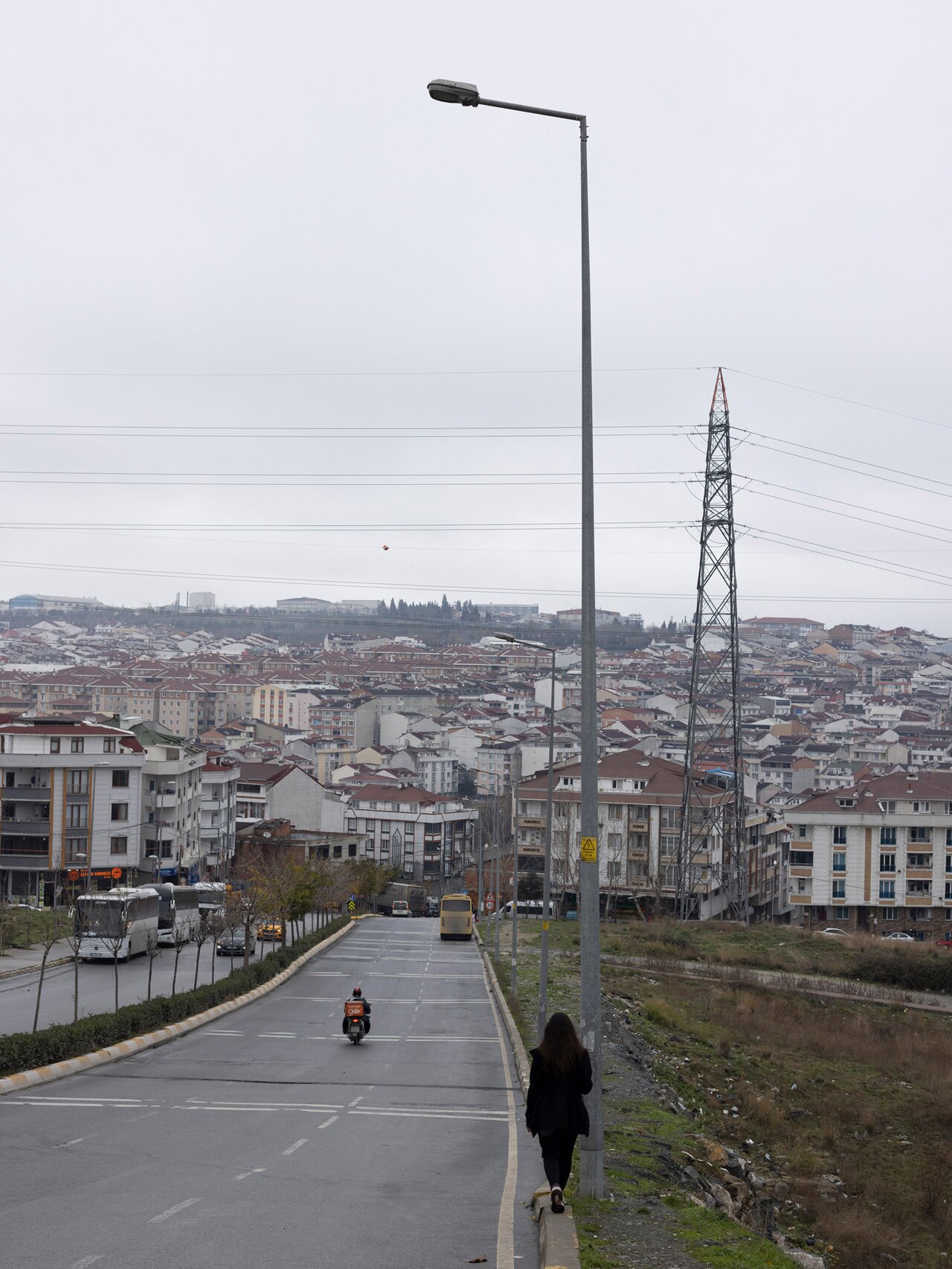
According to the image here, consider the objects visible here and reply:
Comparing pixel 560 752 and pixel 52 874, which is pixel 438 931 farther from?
pixel 560 752

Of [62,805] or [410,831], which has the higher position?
[62,805]

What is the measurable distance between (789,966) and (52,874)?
39.8 meters

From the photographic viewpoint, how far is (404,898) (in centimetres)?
9794

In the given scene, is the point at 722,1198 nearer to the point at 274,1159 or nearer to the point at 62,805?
the point at 274,1159

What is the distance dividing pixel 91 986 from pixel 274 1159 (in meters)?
24.1

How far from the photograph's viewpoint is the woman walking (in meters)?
9.12

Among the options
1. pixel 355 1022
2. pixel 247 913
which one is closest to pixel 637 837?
pixel 247 913

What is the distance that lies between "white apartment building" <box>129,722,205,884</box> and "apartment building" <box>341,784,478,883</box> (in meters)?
27.0

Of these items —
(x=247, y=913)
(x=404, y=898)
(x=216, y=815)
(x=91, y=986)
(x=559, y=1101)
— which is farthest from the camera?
(x=404, y=898)

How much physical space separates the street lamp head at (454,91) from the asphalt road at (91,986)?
17996 mm

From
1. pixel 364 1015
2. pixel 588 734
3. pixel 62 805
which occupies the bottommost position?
pixel 364 1015

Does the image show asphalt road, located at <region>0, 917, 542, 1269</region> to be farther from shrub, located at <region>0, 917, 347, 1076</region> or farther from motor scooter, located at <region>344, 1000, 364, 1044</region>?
shrub, located at <region>0, 917, 347, 1076</region>

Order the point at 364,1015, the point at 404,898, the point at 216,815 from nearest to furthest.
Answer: the point at 364,1015 < the point at 216,815 < the point at 404,898

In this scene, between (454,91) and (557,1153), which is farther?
(454,91)
